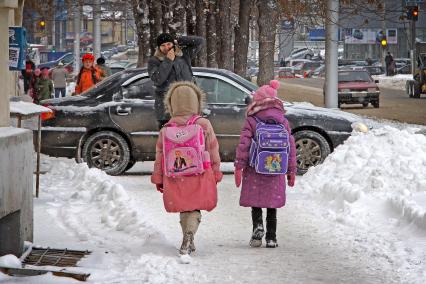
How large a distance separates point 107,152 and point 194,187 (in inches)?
297

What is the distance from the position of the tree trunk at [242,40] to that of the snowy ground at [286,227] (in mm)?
16468

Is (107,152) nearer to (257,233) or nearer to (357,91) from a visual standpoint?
(257,233)

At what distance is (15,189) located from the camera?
9.00m

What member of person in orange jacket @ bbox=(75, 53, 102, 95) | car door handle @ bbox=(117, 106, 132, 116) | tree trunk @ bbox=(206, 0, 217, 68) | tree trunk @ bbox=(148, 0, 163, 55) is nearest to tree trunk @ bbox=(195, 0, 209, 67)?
tree trunk @ bbox=(206, 0, 217, 68)

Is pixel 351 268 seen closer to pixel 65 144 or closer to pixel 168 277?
pixel 168 277

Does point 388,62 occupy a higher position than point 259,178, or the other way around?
point 388,62

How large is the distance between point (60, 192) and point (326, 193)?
306 centimetres

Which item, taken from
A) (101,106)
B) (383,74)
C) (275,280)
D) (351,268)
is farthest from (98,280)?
(383,74)

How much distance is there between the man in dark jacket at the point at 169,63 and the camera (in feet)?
44.2

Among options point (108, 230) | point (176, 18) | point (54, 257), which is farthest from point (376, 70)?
point (54, 257)

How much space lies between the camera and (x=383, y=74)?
86188mm

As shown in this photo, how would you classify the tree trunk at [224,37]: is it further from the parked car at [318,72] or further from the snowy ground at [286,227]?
the parked car at [318,72]

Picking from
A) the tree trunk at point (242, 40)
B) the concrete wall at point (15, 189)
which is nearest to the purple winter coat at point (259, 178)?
the concrete wall at point (15, 189)

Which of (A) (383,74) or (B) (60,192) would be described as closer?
(B) (60,192)
